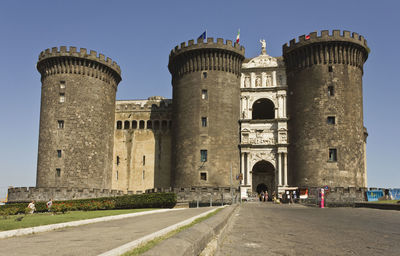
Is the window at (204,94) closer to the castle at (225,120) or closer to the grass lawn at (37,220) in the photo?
the castle at (225,120)

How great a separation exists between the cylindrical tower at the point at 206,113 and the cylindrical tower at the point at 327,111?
672 centimetres

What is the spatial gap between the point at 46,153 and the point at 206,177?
17776mm

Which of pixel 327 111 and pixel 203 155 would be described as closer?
pixel 327 111

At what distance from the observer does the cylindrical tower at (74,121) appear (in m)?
42.6

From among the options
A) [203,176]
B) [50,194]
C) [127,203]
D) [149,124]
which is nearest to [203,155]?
[203,176]

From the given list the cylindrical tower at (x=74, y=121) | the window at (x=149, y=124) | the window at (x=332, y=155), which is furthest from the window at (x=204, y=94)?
the window at (x=332, y=155)

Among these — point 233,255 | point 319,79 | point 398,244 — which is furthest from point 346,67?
point 233,255

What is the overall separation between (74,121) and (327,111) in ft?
90.6

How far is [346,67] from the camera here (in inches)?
1678

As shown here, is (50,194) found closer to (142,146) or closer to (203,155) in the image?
(142,146)

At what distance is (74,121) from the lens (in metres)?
43.7

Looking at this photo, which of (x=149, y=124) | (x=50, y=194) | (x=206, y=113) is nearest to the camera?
(x=50, y=194)

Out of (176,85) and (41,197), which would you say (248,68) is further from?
(41,197)

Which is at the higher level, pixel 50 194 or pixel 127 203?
pixel 50 194
